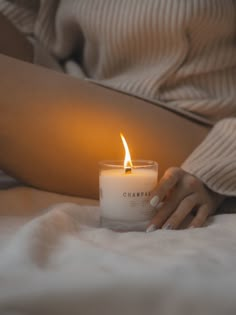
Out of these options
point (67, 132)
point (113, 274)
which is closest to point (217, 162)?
point (67, 132)

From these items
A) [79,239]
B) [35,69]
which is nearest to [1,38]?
[35,69]

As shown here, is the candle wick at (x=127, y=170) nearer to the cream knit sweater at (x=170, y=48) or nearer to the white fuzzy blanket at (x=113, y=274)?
the white fuzzy blanket at (x=113, y=274)

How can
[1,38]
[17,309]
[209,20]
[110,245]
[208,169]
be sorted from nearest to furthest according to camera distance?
[17,309], [110,245], [208,169], [209,20], [1,38]

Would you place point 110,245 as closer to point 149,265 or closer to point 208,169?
point 149,265

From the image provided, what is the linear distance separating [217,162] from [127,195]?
192 millimetres

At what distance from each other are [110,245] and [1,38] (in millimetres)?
654

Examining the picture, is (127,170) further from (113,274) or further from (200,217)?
(113,274)

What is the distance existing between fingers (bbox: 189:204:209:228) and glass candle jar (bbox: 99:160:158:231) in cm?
6

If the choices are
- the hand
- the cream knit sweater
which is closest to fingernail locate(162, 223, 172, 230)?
the hand

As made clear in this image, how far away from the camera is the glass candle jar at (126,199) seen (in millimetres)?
668

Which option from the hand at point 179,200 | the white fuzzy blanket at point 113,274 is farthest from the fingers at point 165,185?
the white fuzzy blanket at point 113,274

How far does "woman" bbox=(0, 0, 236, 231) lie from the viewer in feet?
2.63

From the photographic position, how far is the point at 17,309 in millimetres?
379

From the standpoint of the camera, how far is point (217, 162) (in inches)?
31.6
